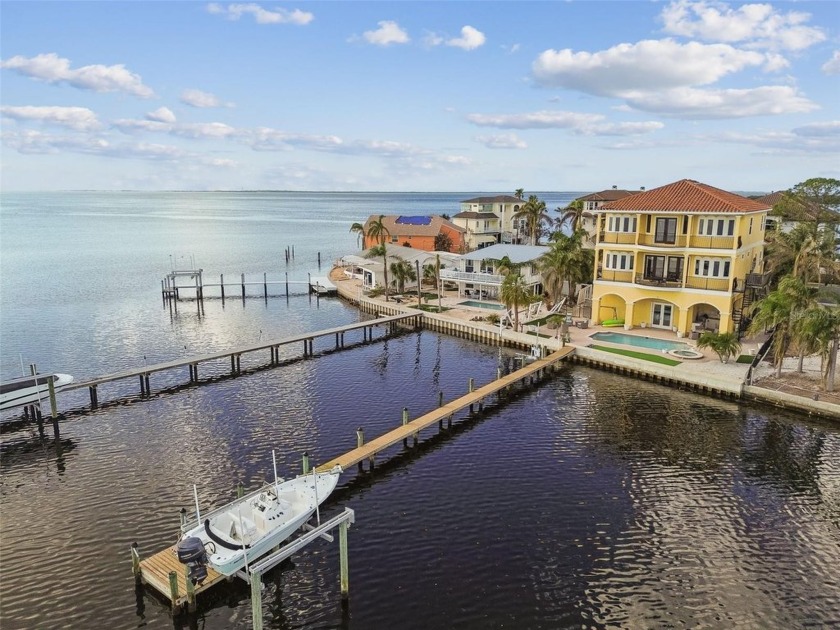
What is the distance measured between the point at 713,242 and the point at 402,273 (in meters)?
40.0

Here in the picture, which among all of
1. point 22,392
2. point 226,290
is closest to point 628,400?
Result: point 22,392

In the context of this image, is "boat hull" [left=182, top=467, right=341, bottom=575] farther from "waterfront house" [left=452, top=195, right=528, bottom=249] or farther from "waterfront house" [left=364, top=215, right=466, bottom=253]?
"waterfront house" [left=452, top=195, right=528, bottom=249]

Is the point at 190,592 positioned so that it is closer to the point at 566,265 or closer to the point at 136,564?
the point at 136,564

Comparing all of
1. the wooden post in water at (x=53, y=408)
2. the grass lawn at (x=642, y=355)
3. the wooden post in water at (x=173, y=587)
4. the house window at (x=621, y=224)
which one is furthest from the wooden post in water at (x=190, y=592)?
the house window at (x=621, y=224)

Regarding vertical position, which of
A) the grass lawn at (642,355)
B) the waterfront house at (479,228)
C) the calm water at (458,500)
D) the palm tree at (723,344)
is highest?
the waterfront house at (479,228)

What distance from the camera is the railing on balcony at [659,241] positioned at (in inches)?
2058

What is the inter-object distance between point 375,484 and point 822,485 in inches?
921

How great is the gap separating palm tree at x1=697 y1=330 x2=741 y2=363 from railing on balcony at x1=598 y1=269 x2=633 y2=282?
10.4m

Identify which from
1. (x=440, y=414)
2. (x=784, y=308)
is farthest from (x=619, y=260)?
(x=440, y=414)

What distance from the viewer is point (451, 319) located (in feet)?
210

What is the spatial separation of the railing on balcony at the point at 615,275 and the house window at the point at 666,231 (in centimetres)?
408

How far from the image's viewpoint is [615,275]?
56.4 m

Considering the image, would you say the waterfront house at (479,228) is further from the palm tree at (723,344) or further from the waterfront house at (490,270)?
the palm tree at (723,344)

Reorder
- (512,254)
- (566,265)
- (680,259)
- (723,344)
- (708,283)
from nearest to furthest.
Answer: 1. (723,344)
2. (708,283)
3. (680,259)
4. (566,265)
5. (512,254)
